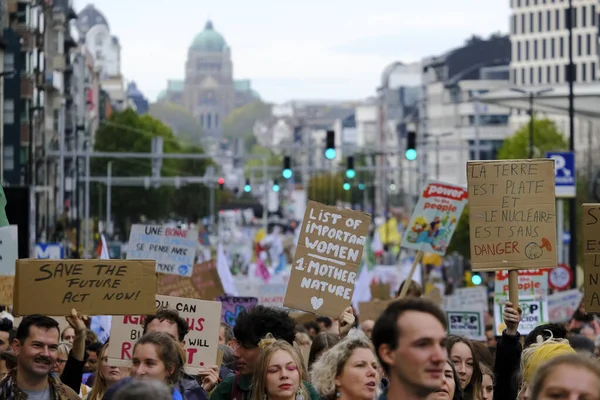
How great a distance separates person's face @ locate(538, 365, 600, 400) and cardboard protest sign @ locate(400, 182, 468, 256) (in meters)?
10.3

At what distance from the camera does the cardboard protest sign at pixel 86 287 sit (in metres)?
11.2

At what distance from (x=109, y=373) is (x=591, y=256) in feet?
9.88

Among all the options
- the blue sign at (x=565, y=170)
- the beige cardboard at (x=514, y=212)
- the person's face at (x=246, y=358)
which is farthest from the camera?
the blue sign at (x=565, y=170)

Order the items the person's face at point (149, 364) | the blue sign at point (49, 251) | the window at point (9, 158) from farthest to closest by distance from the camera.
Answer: the window at point (9, 158), the blue sign at point (49, 251), the person's face at point (149, 364)

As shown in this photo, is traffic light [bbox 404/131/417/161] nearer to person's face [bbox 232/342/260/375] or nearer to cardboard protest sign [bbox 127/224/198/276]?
cardboard protest sign [bbox 127/224/198/276]

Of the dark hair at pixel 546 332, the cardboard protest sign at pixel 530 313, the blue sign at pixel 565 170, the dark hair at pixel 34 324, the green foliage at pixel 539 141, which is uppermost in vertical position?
the green foliage at pixel 539 141

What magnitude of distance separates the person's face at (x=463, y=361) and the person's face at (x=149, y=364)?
2189 mm

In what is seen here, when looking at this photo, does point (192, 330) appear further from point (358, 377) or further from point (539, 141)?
point (539, 141)

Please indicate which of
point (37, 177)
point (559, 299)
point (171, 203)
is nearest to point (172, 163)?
point (171, 203)

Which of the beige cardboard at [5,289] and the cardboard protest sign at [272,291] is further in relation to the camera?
the cardboard protest sign at [272,291]

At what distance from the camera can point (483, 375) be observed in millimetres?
11469

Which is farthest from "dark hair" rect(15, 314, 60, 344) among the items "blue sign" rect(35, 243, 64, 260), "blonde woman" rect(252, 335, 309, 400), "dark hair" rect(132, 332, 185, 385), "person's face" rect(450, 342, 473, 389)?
"blue sign" rect(35, 243, 64, 260)

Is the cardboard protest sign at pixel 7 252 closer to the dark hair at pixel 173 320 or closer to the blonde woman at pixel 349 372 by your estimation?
the dark hair at pixel 173 320

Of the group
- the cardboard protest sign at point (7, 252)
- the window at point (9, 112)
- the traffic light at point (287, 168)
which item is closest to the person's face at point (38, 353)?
the cardboard protest sign at point (7, 252)
